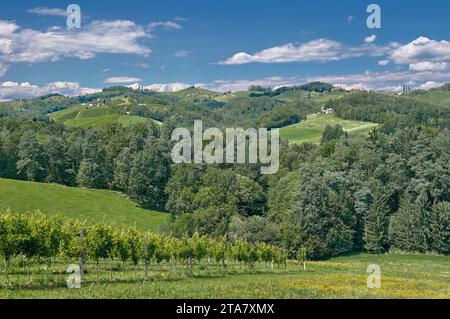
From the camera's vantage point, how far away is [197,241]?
5234cm

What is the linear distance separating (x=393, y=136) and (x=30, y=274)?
3893 inches

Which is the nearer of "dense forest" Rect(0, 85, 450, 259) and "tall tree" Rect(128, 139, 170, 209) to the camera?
"dense forest" Rect(0, 85, 450, 259)

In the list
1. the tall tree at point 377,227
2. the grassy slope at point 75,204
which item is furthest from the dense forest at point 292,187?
the grassy slope at point 75,204

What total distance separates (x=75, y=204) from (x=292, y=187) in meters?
46.4

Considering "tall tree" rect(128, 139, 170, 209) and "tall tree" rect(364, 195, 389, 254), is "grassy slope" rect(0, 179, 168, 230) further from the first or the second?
"tall tree" rect(364, 195, 389, 254)

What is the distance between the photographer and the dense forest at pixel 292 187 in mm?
92250

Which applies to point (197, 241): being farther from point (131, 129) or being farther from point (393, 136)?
point (131, 129)

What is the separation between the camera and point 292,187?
105 metres

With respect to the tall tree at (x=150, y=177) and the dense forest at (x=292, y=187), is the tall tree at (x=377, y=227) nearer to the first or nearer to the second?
the dense forest at (x=292, y=187)

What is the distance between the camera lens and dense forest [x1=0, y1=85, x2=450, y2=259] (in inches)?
3632

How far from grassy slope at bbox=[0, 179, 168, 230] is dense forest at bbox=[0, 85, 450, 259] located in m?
6.17

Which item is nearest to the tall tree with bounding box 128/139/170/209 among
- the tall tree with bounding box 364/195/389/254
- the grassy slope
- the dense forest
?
the dense forest
